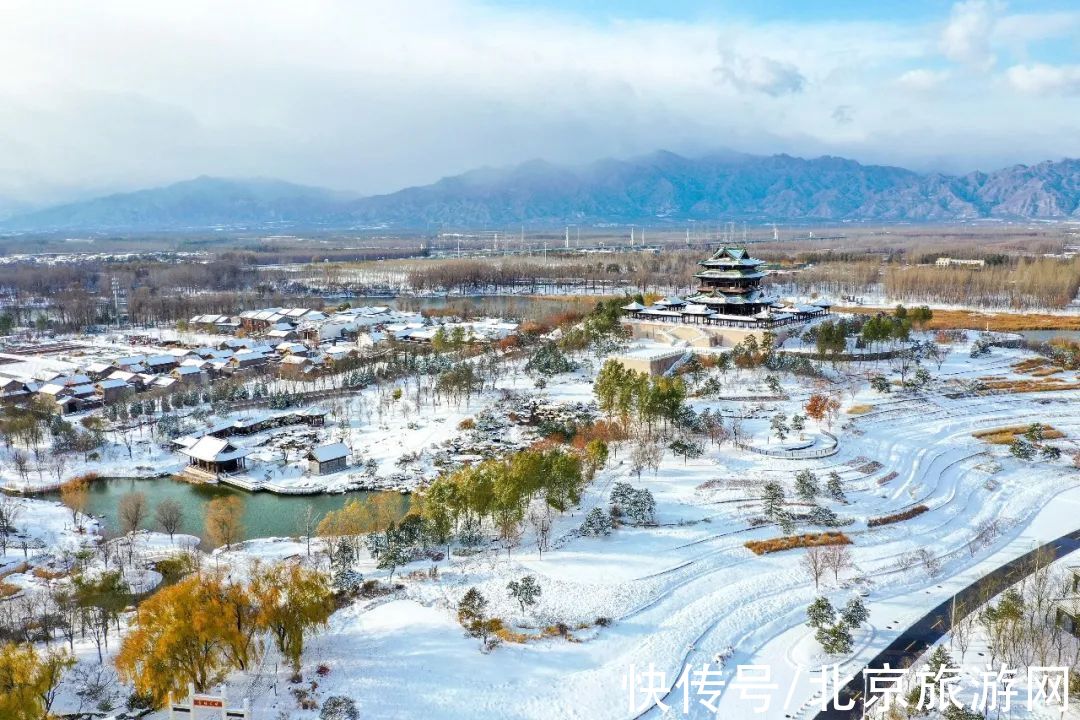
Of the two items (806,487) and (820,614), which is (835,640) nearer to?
(820,614)

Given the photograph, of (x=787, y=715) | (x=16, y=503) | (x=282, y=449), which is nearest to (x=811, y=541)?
(x=787, y=715)

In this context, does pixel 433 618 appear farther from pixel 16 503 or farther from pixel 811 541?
pixel 16 503

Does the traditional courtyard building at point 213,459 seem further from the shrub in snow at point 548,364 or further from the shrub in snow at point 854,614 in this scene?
the shrub in snow at point 854,614

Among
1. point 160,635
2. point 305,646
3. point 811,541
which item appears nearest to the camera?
point 160,635

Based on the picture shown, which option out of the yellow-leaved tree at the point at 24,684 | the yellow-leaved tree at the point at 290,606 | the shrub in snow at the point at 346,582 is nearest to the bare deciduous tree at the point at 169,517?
the shrub in snow at the point at 346,582

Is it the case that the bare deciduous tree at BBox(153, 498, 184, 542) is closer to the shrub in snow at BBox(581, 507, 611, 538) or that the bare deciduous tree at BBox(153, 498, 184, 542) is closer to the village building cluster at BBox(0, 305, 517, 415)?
the shrub in snow at BBox(581, 507, 611, 538)

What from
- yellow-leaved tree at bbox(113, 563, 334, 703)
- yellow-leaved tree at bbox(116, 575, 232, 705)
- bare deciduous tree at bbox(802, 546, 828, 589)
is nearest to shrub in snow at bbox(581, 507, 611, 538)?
bare deciduous tree at bbox(802, 546, 828, 589)

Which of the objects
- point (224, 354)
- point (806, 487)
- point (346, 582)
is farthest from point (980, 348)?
point (224, 354)
